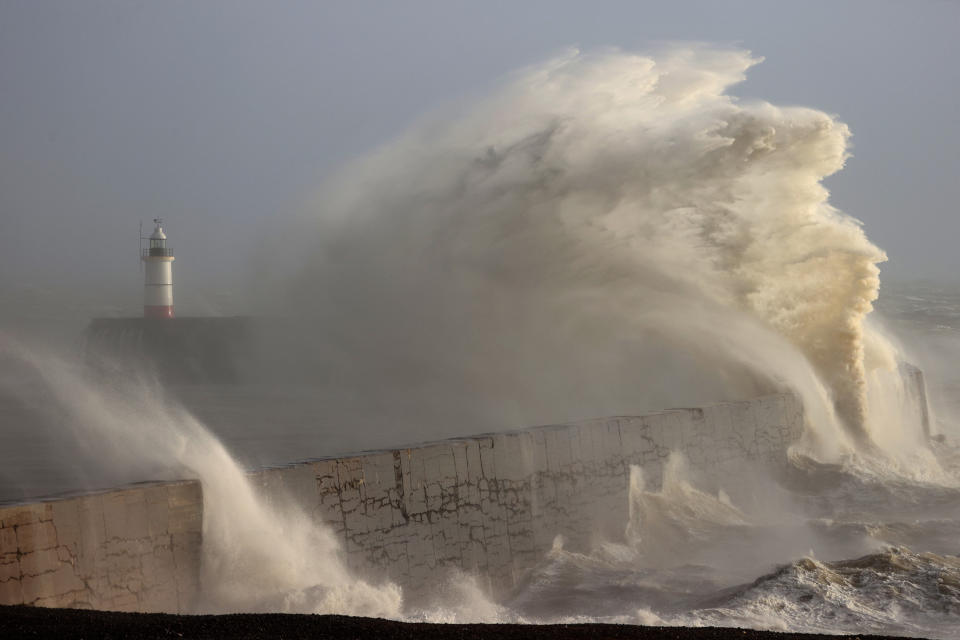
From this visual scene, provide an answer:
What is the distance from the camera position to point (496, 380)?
18672mm

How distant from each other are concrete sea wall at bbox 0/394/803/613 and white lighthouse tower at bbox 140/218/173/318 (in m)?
29.7

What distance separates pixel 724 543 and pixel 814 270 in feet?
24.8

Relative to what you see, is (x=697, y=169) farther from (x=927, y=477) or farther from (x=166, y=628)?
(x=166, y=628)

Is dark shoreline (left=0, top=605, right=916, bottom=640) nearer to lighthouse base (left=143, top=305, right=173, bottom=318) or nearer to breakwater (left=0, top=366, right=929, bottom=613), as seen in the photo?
breakwater (left=0, top=366, right=929, bottom=613)

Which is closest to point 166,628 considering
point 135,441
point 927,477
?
point 135,441

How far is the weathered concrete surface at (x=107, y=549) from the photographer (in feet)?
18.6

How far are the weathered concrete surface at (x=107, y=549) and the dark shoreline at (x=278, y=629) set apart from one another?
0.56 meters

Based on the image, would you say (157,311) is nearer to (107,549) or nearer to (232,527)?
(232,527)

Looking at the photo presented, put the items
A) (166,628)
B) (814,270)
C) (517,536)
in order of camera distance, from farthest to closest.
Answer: (814,270)
(517,536)
(166,628)

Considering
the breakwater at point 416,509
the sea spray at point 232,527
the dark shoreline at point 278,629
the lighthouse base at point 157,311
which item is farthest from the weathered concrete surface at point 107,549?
the lighthouse base at point 157,311

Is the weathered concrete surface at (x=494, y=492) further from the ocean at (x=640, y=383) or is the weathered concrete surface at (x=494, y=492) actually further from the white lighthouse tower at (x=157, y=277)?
the white lighthouse tower at (x=157, y=277)

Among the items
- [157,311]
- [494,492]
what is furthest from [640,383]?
[157,311]

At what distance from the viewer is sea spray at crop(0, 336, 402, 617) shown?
6766 mm

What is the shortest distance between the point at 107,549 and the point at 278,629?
1722 millimetres
